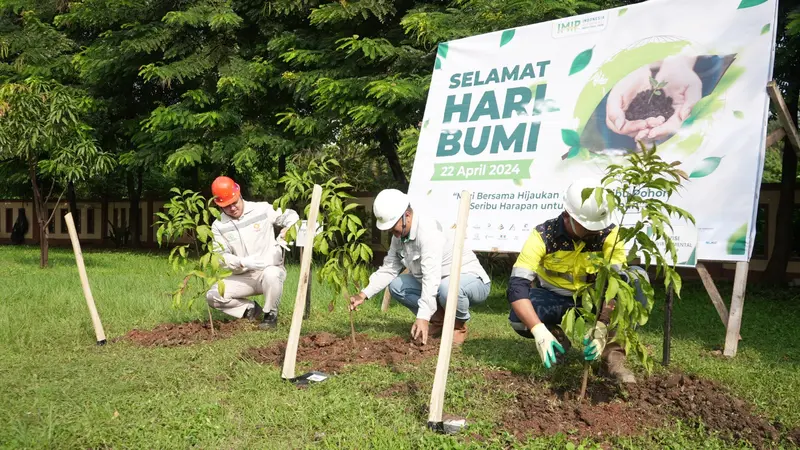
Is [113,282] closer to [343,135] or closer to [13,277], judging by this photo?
[13,277]

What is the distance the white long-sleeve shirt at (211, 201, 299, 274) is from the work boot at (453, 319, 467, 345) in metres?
1.94

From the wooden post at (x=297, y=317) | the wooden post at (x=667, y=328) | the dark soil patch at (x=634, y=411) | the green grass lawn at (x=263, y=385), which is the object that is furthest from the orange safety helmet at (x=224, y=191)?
the wooden post at (x=667, y=328)

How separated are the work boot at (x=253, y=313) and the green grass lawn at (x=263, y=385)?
24 centimetres

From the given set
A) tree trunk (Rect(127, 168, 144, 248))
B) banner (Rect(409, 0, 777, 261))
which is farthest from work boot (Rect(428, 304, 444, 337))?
tree trunk (Rect(127, 168, 144, 248))

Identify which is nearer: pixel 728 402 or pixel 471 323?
pixel 728 402

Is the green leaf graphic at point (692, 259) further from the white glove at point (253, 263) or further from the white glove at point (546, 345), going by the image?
the white glove at point (253, 263)

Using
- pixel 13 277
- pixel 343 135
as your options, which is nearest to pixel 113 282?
pixel 13 277

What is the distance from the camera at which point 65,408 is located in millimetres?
3867

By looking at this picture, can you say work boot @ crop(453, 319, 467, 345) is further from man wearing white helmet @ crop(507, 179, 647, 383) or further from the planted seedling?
the planted seedling

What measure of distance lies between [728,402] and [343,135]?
10.6 metres

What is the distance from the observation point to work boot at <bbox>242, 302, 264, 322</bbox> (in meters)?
6.55

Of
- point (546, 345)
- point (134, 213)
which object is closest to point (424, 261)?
point (546, 345)

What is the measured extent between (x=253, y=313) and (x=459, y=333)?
7.42 ft

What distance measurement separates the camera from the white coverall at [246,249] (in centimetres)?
637
